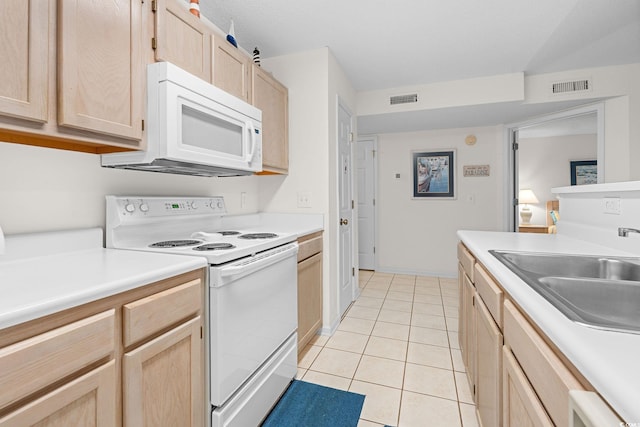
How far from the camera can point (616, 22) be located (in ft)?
7.29

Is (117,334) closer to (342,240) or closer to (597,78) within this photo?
(342,240)

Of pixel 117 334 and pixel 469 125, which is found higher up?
pixel 469 125

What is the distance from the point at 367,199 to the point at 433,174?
99 cm

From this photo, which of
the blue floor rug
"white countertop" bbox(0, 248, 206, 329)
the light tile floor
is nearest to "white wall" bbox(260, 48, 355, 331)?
the light tile floor

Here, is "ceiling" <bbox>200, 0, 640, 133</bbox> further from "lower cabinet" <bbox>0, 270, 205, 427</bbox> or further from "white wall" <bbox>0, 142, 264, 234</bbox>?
"lower cabinet" <bbox>0, 270, 205, 427</bbox>

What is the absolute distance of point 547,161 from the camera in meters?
5.63

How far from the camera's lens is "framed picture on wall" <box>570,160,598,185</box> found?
540 centimetres

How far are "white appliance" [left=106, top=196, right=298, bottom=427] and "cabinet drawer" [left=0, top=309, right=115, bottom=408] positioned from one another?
419 mm

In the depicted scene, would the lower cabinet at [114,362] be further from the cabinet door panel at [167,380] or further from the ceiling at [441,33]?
the ceiling at [441,33]

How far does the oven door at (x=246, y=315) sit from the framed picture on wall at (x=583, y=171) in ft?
19.9

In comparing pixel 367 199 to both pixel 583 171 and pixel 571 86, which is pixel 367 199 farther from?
pixel 583 171

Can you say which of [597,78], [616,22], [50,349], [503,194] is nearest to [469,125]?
[503,194]

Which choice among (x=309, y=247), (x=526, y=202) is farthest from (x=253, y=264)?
(x=526, y=202)

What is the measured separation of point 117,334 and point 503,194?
169 inches
